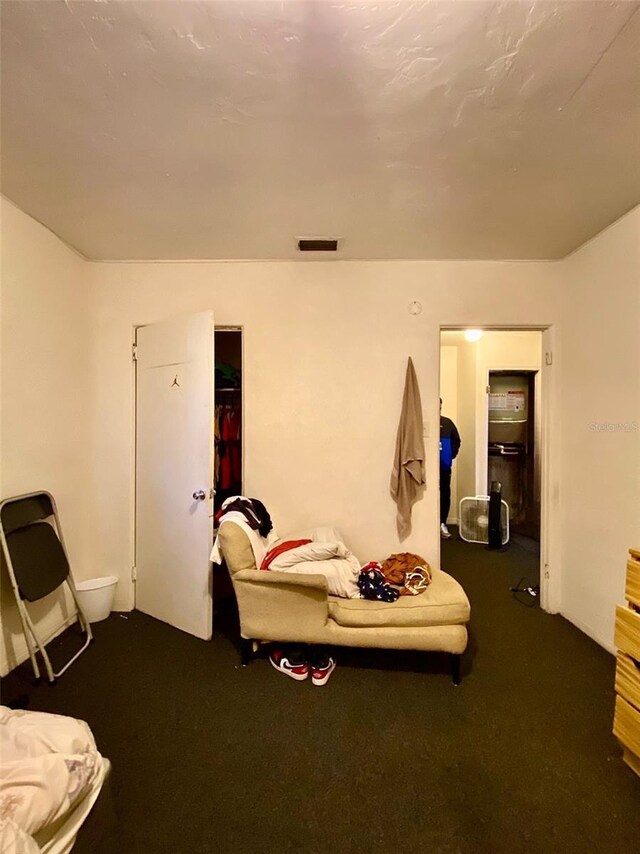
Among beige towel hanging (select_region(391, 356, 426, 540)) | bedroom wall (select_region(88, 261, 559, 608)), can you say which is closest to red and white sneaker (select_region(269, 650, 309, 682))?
bedroom wall (select_region(88, 261, 559, 608))

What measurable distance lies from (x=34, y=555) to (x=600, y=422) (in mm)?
3492

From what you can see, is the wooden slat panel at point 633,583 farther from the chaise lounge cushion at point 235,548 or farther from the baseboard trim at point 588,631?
the chaise lounge cushion at point 235,548

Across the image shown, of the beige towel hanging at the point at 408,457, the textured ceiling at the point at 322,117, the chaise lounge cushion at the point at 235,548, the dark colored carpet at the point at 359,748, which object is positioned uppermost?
the textured ceiling at the point at 322,117

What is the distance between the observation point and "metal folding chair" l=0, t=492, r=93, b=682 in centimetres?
192

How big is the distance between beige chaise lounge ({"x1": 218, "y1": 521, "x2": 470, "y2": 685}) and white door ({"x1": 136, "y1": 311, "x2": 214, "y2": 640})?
0.47 metres

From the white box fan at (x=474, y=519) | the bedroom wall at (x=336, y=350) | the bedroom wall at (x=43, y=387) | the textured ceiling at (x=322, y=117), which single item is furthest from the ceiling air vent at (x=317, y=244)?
the white box fan at (x=474, y=519)

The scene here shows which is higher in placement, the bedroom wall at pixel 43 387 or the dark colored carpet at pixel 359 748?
the bedroom wall at pixel 43 387

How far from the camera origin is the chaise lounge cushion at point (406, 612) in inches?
76.7

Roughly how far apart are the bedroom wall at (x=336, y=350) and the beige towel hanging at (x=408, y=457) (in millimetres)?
75

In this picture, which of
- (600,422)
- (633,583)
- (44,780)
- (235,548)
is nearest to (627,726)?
(633,583)

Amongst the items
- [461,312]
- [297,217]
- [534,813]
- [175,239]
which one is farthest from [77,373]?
[534,813]

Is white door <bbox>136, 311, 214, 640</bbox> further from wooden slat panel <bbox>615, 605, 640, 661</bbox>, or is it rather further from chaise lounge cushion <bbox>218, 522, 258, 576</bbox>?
wooden slat panel <bbox>615, 605, 640, 661</bbox>

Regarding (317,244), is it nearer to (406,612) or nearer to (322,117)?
(322,117)

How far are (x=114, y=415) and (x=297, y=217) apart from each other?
191 centimetres
